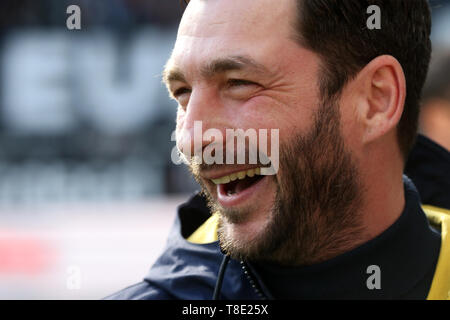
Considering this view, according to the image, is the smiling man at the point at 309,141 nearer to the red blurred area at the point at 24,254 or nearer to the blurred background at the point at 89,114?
the red blurred area at the point at 24,254

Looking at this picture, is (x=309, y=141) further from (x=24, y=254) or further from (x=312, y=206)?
(x=24, y=254)

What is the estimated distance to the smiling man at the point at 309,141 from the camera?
1782mm

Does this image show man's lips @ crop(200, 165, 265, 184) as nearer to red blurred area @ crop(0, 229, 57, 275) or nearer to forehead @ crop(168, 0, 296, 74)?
forehead @ crop(168, 0, 296, 74)

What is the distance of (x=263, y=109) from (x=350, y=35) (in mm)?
352

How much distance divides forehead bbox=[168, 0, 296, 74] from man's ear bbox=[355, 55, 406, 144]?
0.28 meters

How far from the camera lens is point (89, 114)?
6.61 m

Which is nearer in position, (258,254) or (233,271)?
(258,254)

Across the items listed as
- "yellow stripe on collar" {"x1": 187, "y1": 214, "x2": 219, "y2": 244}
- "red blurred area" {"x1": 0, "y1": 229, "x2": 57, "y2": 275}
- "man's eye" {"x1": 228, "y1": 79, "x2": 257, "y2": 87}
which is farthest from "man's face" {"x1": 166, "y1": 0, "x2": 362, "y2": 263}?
"red blurred area" {"x1": 0, "y1": 229, "x2": 57, "y2": 275}

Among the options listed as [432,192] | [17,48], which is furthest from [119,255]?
Result: [432,192]

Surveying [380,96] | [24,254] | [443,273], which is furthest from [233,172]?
[24,254]

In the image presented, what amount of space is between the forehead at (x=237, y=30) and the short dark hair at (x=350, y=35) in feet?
0.18

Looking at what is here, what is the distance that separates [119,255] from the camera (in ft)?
19.2

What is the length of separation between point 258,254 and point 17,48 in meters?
5.69
